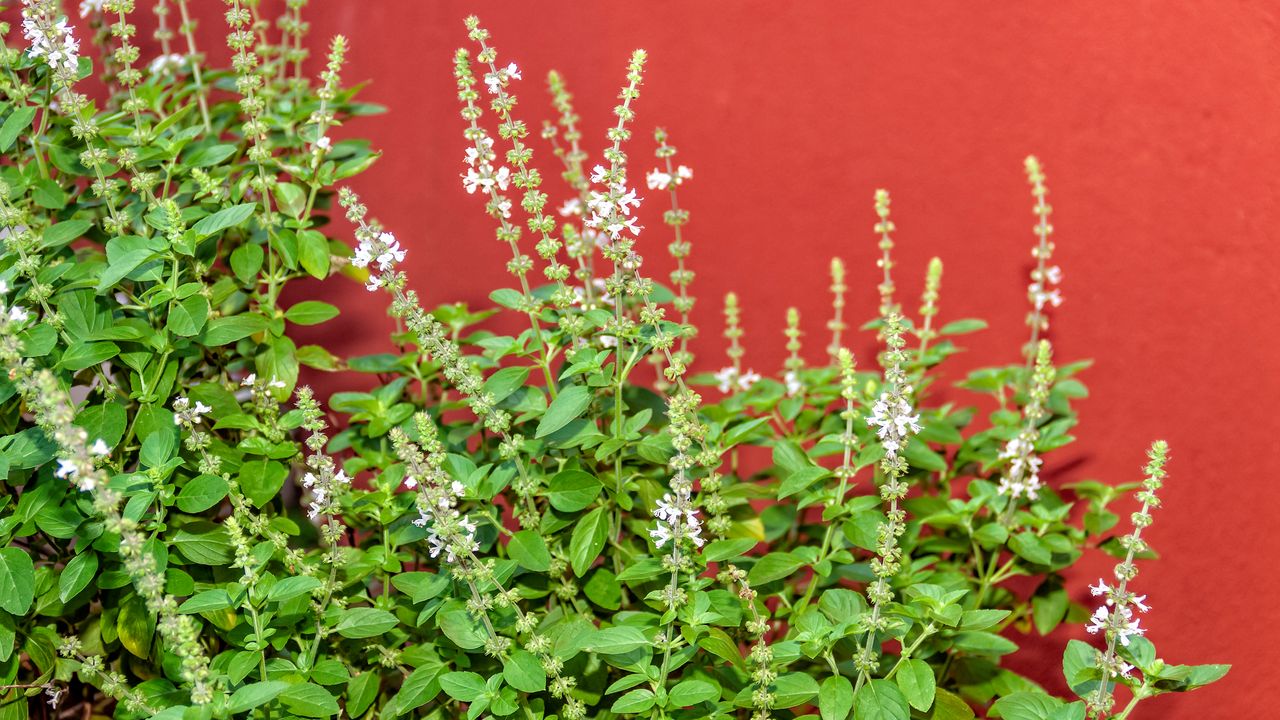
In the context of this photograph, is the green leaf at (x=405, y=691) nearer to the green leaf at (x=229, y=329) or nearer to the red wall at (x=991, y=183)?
the green leaf at (x=229, y=329)

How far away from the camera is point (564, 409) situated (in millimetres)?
1750

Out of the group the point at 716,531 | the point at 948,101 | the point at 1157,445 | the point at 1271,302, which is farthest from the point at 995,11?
the point at 716,531

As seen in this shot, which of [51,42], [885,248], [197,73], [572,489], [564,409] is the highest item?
[197,73]

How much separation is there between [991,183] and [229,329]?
167 cm

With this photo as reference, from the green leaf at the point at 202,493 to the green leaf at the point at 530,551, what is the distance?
0.45 m

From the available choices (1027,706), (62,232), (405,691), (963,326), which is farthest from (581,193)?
(1027,706)

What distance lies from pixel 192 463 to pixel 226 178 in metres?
0.56

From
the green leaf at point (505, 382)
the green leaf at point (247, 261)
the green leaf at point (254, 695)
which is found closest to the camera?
the green leaf at point (254, 695)

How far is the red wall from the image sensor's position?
238 centimetres

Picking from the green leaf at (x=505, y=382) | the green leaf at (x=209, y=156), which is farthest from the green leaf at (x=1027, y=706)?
the green leaf at (x=209, y=156)

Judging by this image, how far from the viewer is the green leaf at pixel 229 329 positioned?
72.1 inches

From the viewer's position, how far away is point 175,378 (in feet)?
6.19

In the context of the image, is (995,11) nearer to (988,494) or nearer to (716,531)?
(988,494)

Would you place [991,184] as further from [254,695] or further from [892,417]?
[254,695]
